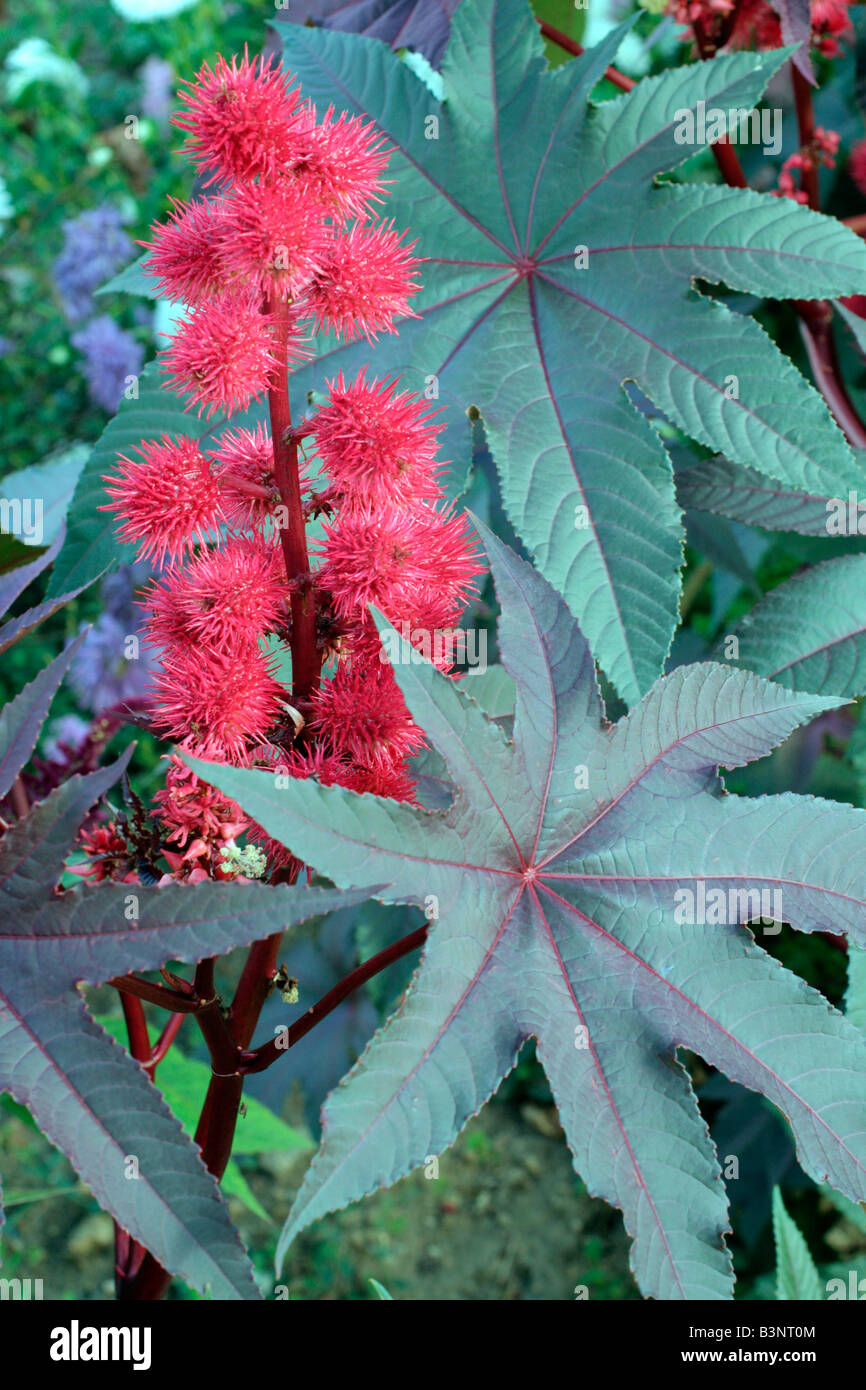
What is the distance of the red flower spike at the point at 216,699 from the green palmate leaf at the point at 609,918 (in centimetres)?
6

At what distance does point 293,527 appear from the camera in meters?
0.46

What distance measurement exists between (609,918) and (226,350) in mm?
306

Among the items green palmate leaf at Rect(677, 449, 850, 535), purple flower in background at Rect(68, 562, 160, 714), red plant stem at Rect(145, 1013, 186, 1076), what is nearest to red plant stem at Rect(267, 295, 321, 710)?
red plant stem at Rect(145, 1013, 186, 1076)

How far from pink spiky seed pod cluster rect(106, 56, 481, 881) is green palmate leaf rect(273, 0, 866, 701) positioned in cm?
13

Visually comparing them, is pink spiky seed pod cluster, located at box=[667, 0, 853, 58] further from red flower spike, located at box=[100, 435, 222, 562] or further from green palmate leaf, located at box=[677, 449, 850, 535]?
red flower spike, located at box=[100, 435, 222, 562]

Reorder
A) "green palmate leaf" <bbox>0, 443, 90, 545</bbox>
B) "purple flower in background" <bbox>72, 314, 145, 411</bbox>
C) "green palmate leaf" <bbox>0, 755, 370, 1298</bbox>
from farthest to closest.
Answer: "purple flower in background" <bbox>72, 314, 145, 411</bbox>, "green palmate leaf" <bbox>0, 443, 90, 545</bbox>, "green palmate leaf" <bbox>0, 755, 370, 1298</bbox>

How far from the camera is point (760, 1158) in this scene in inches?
48.9

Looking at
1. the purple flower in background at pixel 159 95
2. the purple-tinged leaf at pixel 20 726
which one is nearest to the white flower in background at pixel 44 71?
the purple flower in background at pixel 159 95

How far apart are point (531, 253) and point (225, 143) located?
31 centimetres

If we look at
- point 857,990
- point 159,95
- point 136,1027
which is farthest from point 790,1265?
point 159,95

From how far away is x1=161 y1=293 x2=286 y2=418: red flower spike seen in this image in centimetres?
42

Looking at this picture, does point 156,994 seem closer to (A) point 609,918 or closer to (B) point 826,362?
(A) point 609,918

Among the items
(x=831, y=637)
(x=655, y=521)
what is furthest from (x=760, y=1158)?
(x=655, y=521)
